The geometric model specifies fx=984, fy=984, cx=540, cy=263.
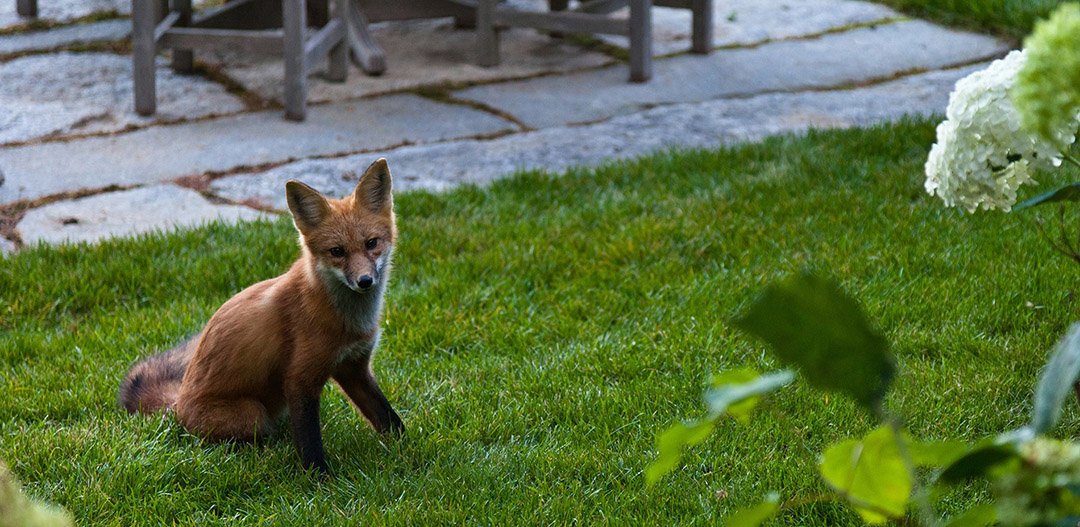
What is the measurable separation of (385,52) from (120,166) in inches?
106

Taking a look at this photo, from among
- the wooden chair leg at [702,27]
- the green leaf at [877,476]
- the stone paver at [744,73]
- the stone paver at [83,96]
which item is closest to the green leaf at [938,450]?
the green leaf at [877,476]

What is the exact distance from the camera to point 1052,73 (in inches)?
33.4

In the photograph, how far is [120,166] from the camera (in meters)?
5.08

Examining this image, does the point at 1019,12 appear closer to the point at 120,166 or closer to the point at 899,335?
the point at 899,335

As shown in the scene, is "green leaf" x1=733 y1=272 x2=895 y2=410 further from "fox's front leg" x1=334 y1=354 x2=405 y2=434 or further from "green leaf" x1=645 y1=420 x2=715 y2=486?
"fox's front leg" x1=334 y1=354 x2=405 y2=434

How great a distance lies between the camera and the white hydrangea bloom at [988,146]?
1978 mm

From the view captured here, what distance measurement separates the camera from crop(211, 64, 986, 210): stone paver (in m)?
4.98

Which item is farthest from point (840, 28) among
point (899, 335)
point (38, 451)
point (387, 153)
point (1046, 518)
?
point (1046, 518)

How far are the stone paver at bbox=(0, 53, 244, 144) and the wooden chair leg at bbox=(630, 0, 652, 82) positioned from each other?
2.54m

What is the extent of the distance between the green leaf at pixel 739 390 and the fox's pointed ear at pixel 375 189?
1.92 meters

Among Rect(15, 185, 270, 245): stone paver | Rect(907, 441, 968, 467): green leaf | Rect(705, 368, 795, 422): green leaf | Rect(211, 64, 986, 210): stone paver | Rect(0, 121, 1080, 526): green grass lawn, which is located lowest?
Rect(0, 121, 1080, 526): green grass lawn

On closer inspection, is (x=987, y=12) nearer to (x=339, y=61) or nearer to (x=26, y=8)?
(x=339, y=61)

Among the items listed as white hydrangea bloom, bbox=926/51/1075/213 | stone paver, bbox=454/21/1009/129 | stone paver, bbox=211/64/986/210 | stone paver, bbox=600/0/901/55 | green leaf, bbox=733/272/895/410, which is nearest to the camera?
green leaf, bbox=733/272/895/410

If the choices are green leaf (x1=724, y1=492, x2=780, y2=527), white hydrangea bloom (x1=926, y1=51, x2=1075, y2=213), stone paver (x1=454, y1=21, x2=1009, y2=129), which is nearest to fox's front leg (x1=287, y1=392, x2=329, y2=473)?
white hydrangea bloom (x1=926, y1=51, x2=1075, y2=213)
